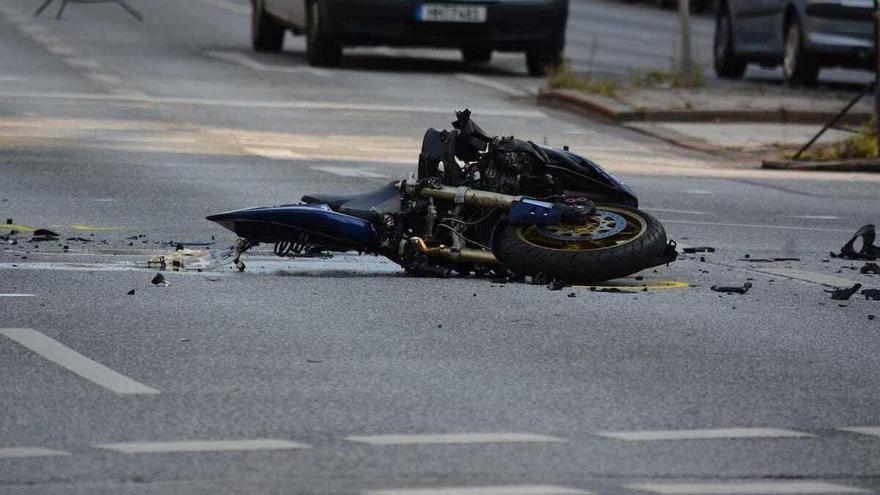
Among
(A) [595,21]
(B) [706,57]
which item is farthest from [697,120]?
(A) [595,21]

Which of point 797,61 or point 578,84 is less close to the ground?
point 797,61

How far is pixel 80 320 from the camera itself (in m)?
8.82

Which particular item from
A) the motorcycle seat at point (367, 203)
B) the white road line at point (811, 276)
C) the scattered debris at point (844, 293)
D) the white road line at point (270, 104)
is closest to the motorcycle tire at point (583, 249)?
the motorcycle seat at point (367, 203)

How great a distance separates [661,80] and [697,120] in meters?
3.51

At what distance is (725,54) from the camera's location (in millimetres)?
27750

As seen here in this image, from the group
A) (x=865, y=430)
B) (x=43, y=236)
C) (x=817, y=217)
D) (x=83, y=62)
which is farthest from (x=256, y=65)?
(x=865, y=430)

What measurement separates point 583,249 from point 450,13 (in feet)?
47.6

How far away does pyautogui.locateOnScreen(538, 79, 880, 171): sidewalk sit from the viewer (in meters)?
20.2

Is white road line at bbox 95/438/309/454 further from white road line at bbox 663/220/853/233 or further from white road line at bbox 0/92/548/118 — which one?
white road line at bbox 0/92/548/118

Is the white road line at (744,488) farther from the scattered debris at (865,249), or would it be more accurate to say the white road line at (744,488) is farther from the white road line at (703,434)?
the scattered debris at (865,249)

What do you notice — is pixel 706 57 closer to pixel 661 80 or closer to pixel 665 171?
pixel 661 80

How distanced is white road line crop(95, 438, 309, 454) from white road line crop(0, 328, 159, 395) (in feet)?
2.74

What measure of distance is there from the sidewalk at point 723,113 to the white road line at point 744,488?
12733 millimetres

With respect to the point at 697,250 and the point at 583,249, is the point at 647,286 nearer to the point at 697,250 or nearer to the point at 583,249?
the point at 583,249
